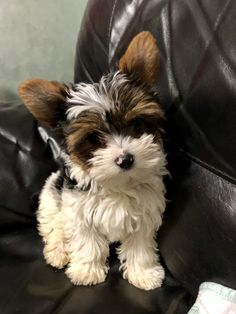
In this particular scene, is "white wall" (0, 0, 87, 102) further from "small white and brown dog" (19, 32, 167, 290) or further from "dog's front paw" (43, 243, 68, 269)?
"dog's front paw" (43, 243, 68, 269)

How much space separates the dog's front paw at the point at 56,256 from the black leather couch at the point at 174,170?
25 millimetres

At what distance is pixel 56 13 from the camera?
2.20 metres

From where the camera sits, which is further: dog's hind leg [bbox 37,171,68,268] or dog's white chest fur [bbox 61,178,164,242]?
dog's hind leg [bbox 37,171,68,268]

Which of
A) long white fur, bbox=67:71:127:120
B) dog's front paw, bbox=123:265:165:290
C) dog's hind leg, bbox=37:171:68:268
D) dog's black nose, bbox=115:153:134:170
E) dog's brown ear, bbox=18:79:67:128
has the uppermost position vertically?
dog's brown ear, bbox=18:79:67:128

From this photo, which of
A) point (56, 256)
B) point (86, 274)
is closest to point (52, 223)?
point (56, 256)

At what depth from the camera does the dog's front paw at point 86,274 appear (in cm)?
150

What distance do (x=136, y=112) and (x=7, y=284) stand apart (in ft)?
2.32

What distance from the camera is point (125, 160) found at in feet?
3.99

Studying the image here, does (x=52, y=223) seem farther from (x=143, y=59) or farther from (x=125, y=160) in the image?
(x=143, y=59)

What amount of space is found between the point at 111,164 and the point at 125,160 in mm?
39

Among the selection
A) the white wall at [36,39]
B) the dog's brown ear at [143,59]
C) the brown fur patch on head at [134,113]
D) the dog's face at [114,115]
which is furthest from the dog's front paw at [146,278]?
the white wall at [36,39]

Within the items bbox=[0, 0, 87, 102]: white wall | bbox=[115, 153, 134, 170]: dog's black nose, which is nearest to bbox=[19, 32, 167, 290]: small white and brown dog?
bbox=[115, 153, 134, 170]: dog's black nose

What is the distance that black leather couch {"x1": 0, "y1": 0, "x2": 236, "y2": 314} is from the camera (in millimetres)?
1237

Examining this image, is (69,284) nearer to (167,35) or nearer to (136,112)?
(136,112)
